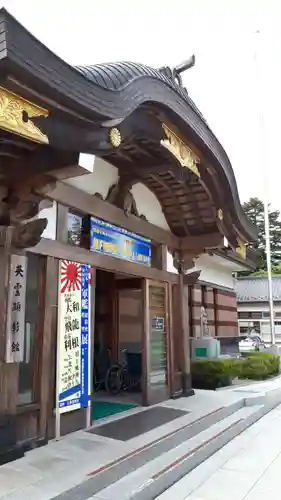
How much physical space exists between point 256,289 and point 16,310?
25879 millimetres

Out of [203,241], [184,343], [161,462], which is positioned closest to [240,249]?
[203,241]

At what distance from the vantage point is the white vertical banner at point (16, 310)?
4.08m

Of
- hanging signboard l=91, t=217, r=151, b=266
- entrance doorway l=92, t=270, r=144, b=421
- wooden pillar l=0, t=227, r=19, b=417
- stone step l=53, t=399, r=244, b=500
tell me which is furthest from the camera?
entrance doorway l=92, t=270, r=144, b=421

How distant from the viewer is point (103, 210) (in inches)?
224

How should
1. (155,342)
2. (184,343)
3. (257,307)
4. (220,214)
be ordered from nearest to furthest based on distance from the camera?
(220,214) < (155,342) < (184,343) < (257,307)

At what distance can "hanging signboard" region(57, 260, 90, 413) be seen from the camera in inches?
188

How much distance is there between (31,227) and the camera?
4.11 m

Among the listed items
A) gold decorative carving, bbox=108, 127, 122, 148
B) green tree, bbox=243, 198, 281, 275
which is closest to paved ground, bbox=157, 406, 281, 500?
gold decorative carving, bbox=108, 127, 122, 148

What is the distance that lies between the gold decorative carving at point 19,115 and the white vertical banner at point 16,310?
1.52 m

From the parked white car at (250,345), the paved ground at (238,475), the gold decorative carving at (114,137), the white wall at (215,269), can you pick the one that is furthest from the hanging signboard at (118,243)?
the parked white car at (250,345)

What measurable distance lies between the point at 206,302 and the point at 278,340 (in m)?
15.6

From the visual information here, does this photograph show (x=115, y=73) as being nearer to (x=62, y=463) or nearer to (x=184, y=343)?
(x=62, y=463)

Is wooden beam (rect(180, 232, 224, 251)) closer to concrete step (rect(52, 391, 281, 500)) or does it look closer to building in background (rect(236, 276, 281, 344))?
concrete step (rect(52, 391, 281, 500))

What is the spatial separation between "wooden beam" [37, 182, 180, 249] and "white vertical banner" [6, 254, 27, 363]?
31.6 inches
